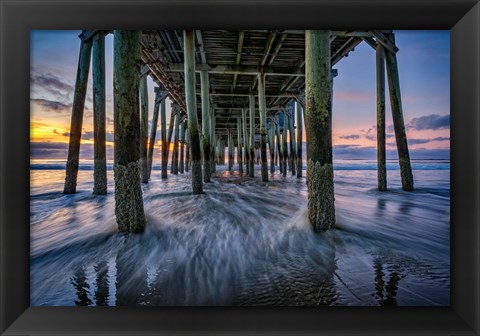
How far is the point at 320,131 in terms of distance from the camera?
285 centimetres

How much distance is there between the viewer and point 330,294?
6.57 ft

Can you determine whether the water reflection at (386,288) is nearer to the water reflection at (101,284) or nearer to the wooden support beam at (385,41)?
the water reflection at (101,284)

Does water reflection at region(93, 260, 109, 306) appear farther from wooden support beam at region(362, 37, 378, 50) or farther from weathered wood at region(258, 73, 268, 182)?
weathered wood at region(258, 73, 268, 182)

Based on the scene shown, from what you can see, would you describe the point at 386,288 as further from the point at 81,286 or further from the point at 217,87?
the point at 217,87

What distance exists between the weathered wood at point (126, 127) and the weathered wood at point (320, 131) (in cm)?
198

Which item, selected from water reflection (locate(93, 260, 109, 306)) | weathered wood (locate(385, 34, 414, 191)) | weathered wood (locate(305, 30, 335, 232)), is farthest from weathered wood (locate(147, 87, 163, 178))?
weathered wood (locate(305, 30, 335, 232))

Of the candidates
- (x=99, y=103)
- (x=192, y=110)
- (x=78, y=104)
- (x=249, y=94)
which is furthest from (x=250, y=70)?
(x=78, y=104)
